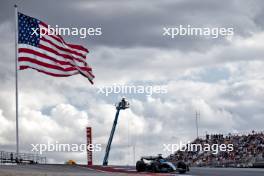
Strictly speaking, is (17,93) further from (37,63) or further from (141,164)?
(141,164)

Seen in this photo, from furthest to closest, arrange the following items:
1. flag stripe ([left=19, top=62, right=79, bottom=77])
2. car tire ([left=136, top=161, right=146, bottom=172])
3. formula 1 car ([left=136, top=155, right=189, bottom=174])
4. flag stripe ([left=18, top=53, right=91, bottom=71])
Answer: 1. car tire ([left=136, top=161, right=146, bottom=172])
2. formula 1 car ([left=136, top=155, right=189, bottom=174])
3. flag stripe ([left=18, top=53, right=91, bottom=71])
4. flag stripe ([left=19, top=62, right=79, bottom=77])

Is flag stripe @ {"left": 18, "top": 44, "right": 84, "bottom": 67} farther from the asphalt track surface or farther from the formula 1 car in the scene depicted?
the formula 1 car


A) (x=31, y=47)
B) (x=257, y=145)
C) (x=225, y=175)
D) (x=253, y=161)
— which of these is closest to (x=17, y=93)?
(x=31, y=47)

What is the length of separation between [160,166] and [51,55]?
9.16 m

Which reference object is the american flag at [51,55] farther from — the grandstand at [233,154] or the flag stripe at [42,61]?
the grandstand at [233,154]

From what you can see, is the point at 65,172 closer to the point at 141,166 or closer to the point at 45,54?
the point at 141,166

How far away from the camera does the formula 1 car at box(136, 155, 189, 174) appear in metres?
34.7

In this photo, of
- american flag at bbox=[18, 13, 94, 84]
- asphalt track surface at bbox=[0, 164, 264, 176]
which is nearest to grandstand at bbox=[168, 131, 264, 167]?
asphalt track surface at bbox=[0, 164, 264, 176]

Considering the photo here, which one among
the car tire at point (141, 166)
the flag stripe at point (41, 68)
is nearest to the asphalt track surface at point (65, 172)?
the car tire at point (141, 166)

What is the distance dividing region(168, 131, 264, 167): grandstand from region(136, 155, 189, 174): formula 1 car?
47.1 feet

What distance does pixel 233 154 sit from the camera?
56.9 m

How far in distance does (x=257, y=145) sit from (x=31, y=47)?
27.1 metres

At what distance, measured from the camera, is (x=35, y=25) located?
36.8 metres

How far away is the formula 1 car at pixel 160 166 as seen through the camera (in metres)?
34.7
